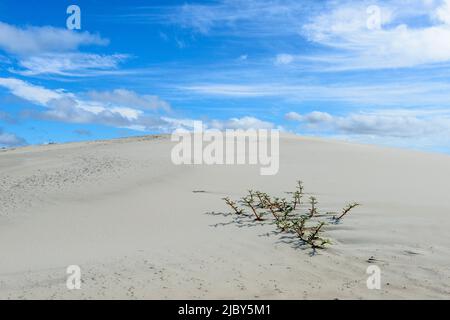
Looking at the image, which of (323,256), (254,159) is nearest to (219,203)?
(323,256)

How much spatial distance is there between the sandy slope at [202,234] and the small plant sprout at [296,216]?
0.14 meters

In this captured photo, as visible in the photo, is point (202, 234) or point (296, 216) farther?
point (296, 216)

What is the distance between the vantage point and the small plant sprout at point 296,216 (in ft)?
13.9

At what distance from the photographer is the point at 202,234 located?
4.58 meters

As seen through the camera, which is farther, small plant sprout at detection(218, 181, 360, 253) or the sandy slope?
small plant sprout at detection(218, 181, 360, 253)

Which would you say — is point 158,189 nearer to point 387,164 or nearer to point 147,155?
point 147,155

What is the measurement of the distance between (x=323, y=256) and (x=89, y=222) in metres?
2.80

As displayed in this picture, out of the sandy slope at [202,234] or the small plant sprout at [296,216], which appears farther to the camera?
the small plant sprout at [296,216]

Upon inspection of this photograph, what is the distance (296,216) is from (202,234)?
1127mm

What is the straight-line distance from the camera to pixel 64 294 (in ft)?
10.9

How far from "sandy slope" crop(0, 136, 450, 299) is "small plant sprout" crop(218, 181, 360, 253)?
0.14m

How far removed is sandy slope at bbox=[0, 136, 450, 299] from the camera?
11.3 feet

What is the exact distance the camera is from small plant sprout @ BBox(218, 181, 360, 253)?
4250 millimetres

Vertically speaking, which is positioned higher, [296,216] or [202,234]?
[296,216]
